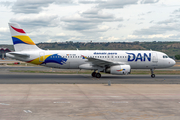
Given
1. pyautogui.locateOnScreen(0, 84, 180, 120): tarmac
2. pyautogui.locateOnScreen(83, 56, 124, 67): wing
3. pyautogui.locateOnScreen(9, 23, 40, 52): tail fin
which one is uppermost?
pyautogui.locateOnScreen(9, 23, 40, 52): tail fin

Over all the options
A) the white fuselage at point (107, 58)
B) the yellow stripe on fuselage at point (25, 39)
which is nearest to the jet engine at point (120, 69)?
the white fuselage at point (107, 58)

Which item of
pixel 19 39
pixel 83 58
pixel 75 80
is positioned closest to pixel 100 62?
pixel 83 58

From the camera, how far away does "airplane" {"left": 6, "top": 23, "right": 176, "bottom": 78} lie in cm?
3164

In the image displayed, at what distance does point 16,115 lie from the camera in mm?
11430

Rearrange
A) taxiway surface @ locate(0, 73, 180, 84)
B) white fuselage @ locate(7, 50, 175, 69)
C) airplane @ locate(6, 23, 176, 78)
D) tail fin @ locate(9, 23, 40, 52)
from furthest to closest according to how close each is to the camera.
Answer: tail fin @ locate(9, 23, 40, 52) < white fuselage @ locate(7, 50, 175, 69) < airplane @ locate(6, 23, 176, 78) < taxiway surface @ locate(0, 73, 180, 84)

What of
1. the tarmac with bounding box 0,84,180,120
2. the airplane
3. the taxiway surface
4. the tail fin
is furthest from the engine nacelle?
the tarmac with bounding box 0,84,180,120

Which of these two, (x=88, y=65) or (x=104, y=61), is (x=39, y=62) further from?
(x=104, y=61)

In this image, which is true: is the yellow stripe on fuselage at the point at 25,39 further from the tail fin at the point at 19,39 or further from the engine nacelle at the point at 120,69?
the engine nacelle at the point at 120,69

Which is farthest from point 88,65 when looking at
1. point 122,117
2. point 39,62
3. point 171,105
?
point 122,117

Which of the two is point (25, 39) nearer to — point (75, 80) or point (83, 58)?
point (83, 58)

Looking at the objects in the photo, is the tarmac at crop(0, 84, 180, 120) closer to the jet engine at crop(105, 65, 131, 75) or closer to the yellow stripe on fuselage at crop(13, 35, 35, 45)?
the jet engine at crop(105, 65, 131, 75)

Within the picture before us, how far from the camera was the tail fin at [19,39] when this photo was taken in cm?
3228

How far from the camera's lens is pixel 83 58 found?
32500mm

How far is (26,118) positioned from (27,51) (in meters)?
22.8
